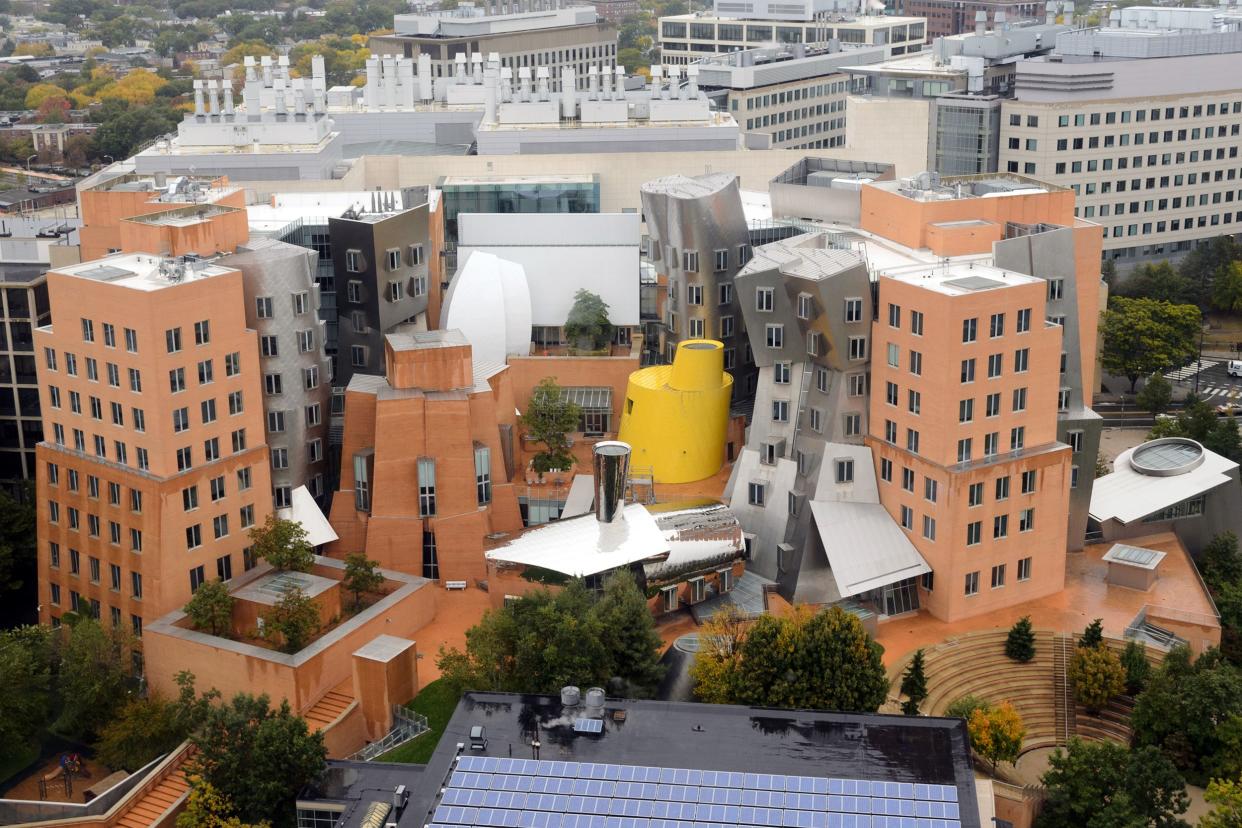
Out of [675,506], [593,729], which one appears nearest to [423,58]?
[675,506]

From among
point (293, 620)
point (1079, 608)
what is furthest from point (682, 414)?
point (293, 620)

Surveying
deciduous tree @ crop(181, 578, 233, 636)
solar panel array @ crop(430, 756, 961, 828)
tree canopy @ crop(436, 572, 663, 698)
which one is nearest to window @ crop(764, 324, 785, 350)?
tree canopy @ crop(436, 572, 663, 698)

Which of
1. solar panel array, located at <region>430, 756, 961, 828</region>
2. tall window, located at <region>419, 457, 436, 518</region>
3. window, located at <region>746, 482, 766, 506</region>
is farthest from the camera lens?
window, located at <region>746, 482, 766, 506</region>

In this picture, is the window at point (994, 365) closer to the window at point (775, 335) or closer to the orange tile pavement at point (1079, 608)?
the window at point (775, 335)

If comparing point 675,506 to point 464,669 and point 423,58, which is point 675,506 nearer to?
point 464,669

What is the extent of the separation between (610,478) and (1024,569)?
2248 centimetres

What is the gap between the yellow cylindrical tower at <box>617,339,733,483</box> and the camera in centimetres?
10212

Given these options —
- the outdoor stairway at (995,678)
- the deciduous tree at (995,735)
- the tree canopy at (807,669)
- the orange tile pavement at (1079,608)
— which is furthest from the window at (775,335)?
the deciduous tree at (995,735)

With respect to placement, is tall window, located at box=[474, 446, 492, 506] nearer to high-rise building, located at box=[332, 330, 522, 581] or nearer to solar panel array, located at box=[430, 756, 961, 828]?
high-rise building, located at box=[332, 330, 522, 581]

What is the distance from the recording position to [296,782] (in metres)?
75.2

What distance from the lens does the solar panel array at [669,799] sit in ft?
217

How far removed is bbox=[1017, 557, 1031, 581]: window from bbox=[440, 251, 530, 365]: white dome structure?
111 feet

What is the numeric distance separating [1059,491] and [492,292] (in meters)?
36.8

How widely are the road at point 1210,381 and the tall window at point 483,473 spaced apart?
65.5 m
